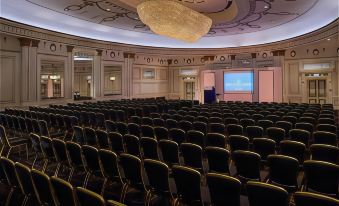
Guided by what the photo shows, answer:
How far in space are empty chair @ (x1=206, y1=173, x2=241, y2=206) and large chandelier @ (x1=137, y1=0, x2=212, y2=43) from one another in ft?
20.0

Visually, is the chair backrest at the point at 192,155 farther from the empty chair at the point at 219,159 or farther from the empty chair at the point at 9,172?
the empty chair at the point at 9,172

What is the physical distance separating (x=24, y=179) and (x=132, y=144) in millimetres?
1987

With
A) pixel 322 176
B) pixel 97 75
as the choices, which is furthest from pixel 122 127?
pixel 97 75

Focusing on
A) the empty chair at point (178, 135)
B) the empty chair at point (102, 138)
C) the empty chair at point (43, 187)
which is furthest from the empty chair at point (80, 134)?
the empty chair at point (43, 187)

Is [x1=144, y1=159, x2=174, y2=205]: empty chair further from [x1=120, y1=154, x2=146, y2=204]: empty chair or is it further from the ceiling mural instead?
the ceiling mural

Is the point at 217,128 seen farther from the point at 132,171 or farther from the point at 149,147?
the point at 132,171

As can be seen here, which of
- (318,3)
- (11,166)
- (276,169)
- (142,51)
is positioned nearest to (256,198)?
(276,169)

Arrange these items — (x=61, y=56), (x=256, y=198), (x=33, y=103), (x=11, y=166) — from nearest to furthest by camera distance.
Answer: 1. (x=256, y=198)
2. (x=11, y=166)
3. (x=33, y=103)
4. (x=61, y=56)

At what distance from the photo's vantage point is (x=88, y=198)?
216 centimetres

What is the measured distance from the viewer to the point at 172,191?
3.35 metres

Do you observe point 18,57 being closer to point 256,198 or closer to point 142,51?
point 142,51

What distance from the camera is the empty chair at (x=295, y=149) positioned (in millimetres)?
3980

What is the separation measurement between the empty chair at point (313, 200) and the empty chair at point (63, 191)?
195 centimetres

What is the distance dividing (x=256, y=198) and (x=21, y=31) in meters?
→ 12.2
